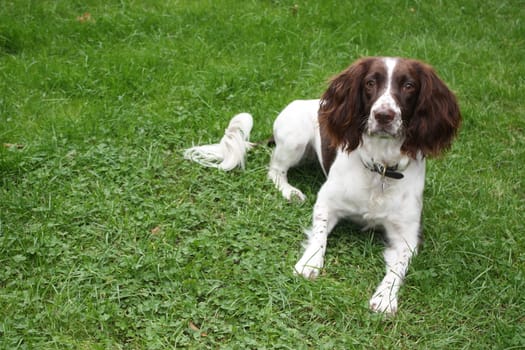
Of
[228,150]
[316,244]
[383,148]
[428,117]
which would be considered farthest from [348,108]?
[228,150]

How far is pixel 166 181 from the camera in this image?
3863 millimetres

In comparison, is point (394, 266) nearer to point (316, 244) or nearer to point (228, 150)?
point (316, 244)

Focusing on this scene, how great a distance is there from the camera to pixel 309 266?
313 centimetres

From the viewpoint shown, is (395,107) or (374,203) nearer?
(395,107)

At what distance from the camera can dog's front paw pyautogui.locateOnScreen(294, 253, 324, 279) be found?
3109mm

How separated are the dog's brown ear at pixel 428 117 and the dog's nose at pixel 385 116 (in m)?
0.21

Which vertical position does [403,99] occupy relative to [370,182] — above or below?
above

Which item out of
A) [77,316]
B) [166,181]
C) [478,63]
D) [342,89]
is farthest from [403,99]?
[478,63]

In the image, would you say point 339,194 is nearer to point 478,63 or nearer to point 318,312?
point 318,312

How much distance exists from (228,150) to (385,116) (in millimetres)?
1265

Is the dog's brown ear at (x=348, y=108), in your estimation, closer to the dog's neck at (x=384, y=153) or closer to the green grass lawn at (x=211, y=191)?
the dog's neck at (x=384, y=153)

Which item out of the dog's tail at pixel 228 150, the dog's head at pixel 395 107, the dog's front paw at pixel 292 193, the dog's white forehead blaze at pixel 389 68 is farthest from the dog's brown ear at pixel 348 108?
the dog's tail at pixel 228 150

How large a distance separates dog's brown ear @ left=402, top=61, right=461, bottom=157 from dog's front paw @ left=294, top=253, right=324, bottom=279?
2.28ft

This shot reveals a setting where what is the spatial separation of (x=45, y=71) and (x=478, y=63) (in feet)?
11.7
